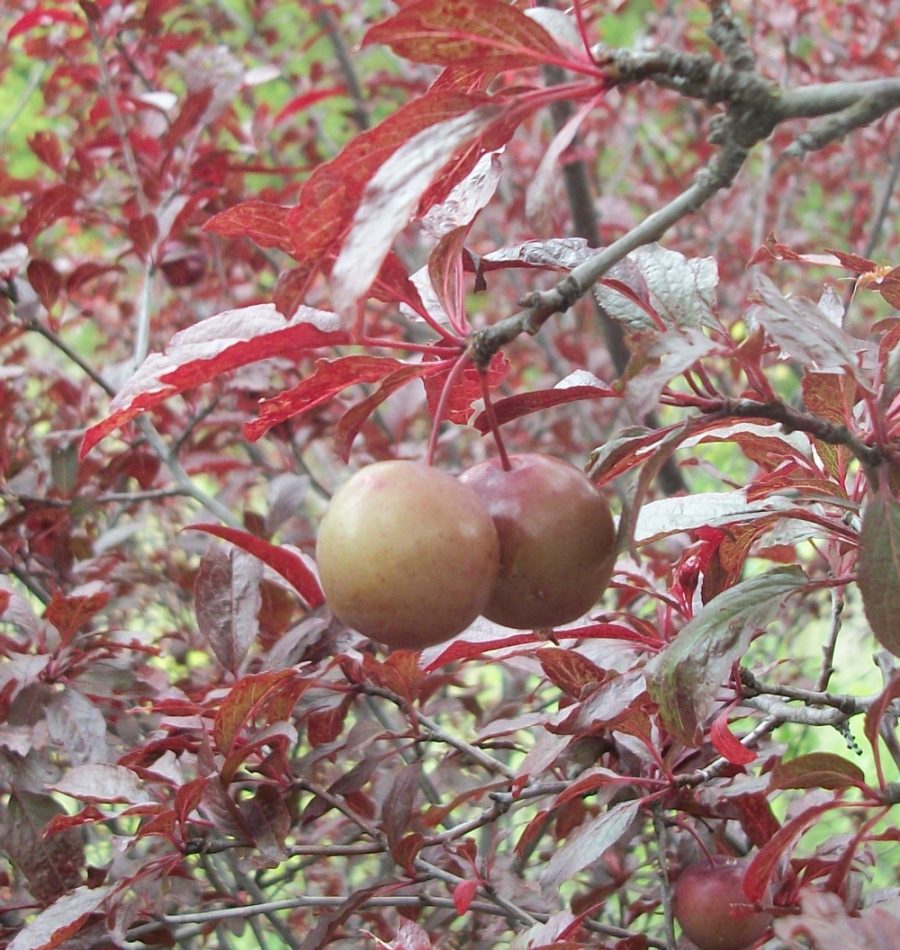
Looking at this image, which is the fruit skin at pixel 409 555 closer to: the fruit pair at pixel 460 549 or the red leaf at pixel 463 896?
the fruit pair at pixel 460 549

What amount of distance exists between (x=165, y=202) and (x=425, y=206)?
1259mm

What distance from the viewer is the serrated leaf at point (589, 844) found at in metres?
0.92

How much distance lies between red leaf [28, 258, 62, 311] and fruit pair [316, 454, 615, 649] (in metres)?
1.08

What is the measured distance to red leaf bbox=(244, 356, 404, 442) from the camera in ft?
2.40

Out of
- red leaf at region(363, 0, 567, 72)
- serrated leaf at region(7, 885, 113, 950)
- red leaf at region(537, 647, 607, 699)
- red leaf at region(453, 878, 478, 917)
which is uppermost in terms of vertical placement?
red leaf at region(363, 0, 567, 72)

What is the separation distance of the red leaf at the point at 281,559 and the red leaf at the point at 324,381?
0.65 ft

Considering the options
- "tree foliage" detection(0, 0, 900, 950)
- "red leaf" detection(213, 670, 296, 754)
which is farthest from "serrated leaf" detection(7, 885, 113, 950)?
"red leaf" detection(213, 670, 296, 754)

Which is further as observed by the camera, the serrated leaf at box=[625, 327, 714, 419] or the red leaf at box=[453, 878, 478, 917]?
the red leaf at box=[453, 878, 478, 917]

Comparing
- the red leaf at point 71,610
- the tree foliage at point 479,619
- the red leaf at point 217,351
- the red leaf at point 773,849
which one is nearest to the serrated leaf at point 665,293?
the tree foliage at point 479,619

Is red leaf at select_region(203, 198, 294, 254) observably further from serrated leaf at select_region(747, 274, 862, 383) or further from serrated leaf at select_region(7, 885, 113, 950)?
serrated leaf at select_region(7, 885, 113, 950)

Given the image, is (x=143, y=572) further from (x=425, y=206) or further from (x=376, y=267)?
(x=376, y=267)

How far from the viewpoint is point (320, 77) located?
3.03 metres

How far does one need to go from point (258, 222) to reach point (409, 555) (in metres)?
0.24

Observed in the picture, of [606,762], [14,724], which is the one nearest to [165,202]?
[14,724]
